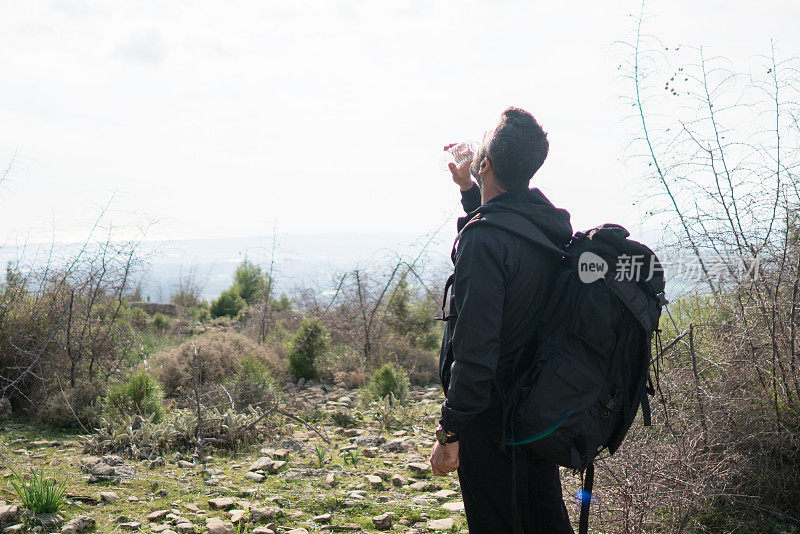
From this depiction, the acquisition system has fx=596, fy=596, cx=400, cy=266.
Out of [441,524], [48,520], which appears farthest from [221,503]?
[441,524]

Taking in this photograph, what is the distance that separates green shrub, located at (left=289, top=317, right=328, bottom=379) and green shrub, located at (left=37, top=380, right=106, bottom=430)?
2751mm

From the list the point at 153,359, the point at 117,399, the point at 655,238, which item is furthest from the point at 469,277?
the point at 153,359

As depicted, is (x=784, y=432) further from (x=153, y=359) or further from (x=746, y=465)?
(x=153, y=359)

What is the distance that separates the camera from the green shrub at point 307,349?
27.0 feet

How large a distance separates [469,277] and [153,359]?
22.4 feet

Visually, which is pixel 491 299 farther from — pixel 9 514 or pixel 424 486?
pixel 9 514

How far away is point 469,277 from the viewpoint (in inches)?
79.4

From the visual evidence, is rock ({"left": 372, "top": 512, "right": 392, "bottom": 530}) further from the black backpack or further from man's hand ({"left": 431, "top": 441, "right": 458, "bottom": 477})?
the black backpack

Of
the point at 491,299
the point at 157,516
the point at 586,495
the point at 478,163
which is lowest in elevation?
the point at 157,516

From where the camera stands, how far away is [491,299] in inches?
78.4

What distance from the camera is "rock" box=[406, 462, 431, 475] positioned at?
4664mm

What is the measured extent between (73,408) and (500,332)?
523cm

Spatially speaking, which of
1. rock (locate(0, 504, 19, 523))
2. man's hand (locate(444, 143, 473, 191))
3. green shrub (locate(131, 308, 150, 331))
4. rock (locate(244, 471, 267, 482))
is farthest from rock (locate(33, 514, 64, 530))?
green shrub (locate(131, 308, 150, 331))

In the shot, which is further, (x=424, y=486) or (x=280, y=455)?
(x=280, y=455)
